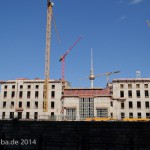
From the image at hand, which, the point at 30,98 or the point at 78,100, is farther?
the point at 30,98

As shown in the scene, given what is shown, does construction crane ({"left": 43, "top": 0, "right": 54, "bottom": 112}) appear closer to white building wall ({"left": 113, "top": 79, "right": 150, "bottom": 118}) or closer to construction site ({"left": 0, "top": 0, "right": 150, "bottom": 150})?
construction site ({"left": 0, "top": 0, "right": 150, "bottom": 150})

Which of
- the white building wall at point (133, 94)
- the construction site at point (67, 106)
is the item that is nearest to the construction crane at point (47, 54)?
the construction site at point (67, 106)

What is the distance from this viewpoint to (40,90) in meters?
98.7
